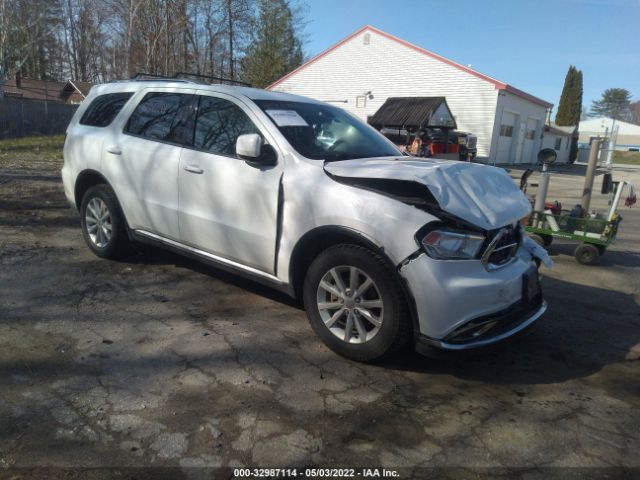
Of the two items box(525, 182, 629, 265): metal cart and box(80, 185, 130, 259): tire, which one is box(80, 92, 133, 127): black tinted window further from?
box(525, 182, 629, 265): metal cart

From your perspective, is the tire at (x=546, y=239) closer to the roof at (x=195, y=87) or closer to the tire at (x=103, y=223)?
the roof at (x=195, y=87)

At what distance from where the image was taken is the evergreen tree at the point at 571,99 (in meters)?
57.0

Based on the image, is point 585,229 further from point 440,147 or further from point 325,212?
point 440,147

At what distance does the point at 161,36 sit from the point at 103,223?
1858cm

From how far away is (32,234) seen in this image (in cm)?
591

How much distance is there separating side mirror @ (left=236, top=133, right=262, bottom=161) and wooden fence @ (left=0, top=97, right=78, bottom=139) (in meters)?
24.3

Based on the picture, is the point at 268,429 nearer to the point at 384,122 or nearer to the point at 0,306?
the point at 0,306

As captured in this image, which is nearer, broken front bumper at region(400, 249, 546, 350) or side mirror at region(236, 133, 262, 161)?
broken front bumper at region(400, 249, 546, 350)

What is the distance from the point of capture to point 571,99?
5747 centimetres

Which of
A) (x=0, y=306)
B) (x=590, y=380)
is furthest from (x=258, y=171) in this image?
(x=590, y=380)

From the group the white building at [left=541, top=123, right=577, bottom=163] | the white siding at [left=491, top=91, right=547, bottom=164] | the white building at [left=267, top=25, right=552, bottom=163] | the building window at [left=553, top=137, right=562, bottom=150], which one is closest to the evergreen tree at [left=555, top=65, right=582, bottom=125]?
the white building at [left=541, top=123, right=577, bottom=163]

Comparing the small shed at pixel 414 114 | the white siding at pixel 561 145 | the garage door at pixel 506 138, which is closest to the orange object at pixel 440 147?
the small shed at pixel 414 114

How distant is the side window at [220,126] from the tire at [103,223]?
1.31m

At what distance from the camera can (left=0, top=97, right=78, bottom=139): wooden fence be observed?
22.9 m
